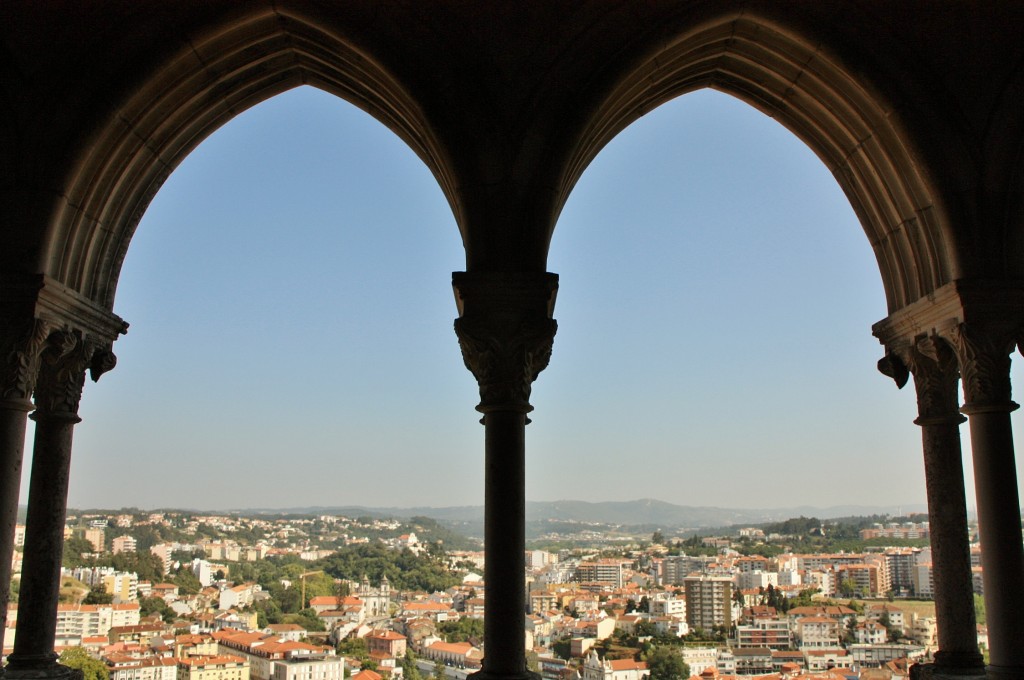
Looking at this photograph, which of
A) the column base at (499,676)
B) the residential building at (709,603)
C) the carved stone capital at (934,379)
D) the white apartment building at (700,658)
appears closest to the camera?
the column base at (499,676)

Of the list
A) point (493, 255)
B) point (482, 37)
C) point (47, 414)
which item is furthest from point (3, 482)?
point (482, 37)

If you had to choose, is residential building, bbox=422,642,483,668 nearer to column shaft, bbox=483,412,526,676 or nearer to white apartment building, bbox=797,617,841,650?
column shaft, bbox=483,412,526,676

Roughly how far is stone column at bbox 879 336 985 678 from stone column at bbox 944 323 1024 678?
383 mm

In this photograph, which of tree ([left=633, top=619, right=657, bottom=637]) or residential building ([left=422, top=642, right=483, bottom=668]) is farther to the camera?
tree ([left=633, top=619, right=657, bottom=637])

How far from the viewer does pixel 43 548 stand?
4863mm

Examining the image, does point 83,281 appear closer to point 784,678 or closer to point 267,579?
point 267,579

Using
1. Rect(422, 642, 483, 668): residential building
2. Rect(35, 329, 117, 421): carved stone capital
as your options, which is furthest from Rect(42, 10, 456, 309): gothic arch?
Rect(422, 642, 483, 668): residential building

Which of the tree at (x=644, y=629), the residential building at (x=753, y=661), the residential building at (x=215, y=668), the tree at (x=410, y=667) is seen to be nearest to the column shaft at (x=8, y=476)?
the residential building at (x=215, y=668)

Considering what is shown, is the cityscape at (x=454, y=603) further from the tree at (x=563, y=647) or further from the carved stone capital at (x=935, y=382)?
the carved stone capital at (x=935, y=382)

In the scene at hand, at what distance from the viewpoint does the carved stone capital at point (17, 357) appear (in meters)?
4.50

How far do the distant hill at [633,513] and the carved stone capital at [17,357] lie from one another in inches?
99.6

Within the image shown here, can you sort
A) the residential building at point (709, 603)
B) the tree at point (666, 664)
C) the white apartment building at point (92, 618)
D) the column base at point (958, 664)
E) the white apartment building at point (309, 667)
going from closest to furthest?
the column base at point (958, 664) < the white apartment building at point (309, 667) < the tree at point (666, 664) < the white apartment building at point (92, 618) < the residential building at point (709, 603)

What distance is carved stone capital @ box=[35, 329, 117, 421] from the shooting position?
492 cm

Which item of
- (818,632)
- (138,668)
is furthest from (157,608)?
(818,632)
